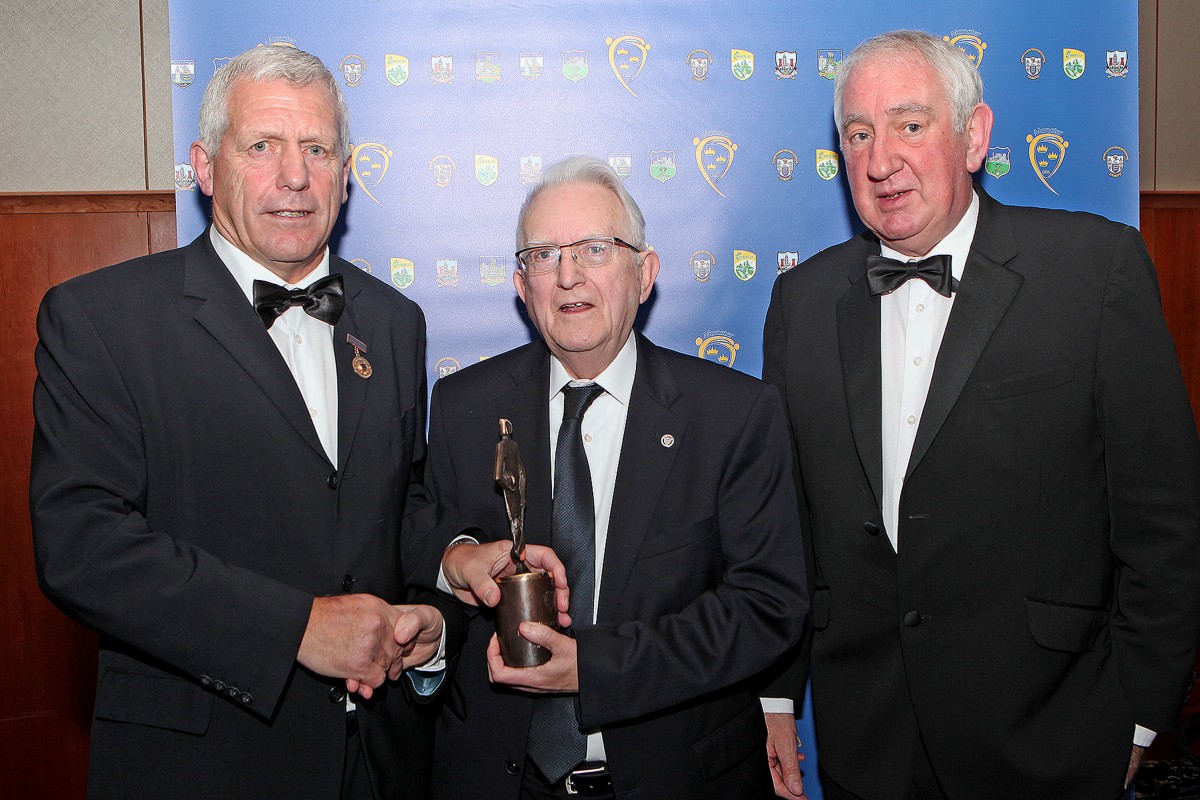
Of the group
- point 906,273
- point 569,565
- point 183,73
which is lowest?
point 569,565

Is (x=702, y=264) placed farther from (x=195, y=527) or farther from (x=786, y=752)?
(x=195, y=527)

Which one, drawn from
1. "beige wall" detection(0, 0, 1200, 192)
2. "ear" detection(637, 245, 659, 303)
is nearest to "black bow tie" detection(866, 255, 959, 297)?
"ear" detection(637, 245, 659, 303)

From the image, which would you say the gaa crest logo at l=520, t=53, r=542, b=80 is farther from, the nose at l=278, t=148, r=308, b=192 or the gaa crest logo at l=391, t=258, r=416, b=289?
the nose at l=278, t=148, r=308, b=192

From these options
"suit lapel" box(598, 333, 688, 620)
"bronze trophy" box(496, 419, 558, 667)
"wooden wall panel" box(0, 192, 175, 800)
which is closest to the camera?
"bronze trophy" box(496, 419, 558, 667)

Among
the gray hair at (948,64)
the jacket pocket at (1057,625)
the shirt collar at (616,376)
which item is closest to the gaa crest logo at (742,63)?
the gray hair at (948,64)

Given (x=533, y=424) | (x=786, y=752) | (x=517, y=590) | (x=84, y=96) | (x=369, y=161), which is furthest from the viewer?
(x=84, y=96)

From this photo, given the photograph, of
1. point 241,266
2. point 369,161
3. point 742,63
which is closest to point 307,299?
point 241,266

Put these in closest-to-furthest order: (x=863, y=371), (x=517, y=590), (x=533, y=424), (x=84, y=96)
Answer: (x=517, y=590), (x=533, y=424), (x=863, y=371), (x=84, y=96)

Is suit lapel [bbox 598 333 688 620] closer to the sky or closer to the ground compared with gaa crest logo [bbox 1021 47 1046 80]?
closer to the ground

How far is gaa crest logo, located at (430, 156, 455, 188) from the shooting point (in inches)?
129

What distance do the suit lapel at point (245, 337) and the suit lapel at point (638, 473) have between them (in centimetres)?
69

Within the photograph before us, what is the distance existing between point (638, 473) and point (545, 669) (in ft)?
1.60

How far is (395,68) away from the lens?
3240 mm

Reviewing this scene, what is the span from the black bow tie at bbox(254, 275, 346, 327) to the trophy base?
32.0 inches
